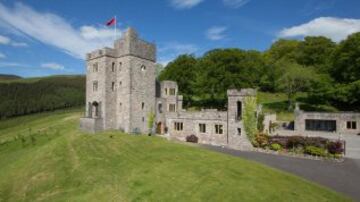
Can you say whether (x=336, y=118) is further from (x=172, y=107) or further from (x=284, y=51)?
(x=284, y=51)

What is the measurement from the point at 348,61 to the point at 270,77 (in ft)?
55.4

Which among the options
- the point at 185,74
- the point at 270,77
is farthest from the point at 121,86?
the point at 270,77

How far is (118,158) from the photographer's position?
2022 centimetres

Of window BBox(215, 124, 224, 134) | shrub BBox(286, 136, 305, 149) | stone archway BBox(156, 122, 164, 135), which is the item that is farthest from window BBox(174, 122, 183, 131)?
shrub BBox(286, 136, 305, 149)

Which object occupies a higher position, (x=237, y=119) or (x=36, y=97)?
(x=36, y=97)

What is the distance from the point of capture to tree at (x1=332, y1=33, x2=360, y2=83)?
4178 centimetres

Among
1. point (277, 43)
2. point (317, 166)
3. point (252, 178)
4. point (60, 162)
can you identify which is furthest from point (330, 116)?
point (277, 43)

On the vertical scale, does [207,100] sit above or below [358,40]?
below

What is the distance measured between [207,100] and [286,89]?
1606 centimetres

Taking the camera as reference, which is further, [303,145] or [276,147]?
[276,147]

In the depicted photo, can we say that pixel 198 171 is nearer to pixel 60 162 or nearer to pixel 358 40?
pixel 60 162

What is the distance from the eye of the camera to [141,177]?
1565 cm

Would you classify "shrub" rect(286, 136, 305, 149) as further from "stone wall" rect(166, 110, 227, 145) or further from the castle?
the castle

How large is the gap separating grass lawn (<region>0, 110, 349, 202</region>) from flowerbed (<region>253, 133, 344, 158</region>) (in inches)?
281
